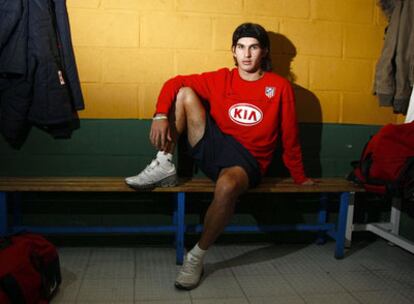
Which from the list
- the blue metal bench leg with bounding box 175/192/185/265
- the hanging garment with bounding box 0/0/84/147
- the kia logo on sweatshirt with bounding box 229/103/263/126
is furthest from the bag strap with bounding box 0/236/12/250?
the kia logo on sweatshirt with bounding box 229/103/263/126

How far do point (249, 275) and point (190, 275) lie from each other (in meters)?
0.37

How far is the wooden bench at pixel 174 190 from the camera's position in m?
2.18

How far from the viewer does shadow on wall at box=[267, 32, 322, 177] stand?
259 centimetres

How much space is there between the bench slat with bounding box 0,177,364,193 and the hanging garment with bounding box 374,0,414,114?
0.60 m

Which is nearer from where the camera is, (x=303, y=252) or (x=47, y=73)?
(x=47, y=73)

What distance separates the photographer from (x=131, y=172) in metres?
2.54

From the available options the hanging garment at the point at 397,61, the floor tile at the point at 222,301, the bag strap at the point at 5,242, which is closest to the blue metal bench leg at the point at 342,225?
the hanging garment at the point at 397,61

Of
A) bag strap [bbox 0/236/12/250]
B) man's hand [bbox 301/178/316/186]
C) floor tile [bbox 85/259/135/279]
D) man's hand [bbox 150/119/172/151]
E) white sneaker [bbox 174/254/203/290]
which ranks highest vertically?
man's hand [bbox 150/119/172/151]

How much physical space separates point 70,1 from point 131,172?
104 cm

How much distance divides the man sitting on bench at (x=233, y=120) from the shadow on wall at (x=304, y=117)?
0.58 ft

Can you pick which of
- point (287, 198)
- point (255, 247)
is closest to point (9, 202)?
point (255, 247)

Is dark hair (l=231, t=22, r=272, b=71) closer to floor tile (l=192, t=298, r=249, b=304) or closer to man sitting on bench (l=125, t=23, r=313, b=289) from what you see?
man sitting on bench (l=125, t=23, r=313, b=289)

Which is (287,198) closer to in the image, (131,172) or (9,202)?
(131,172)

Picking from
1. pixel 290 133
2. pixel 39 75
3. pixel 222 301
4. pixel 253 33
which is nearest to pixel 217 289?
pixel 222 301
